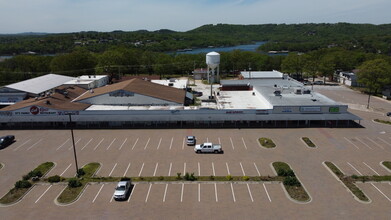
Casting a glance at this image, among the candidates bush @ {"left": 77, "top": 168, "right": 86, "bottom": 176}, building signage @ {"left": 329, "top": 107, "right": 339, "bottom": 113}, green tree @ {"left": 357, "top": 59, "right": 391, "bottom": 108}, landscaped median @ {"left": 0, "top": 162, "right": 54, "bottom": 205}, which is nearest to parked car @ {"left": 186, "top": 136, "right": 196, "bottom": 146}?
bush @ {"left": 77, "top": 168, "right": 86, "bottom": 176}

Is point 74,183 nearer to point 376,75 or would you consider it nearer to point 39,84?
point 39,84

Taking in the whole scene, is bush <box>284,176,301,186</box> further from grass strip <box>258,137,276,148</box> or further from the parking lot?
grass strip <box>258,137,276,148</box>

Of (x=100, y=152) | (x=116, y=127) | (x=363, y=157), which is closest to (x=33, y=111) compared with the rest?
(x=116, y=127)

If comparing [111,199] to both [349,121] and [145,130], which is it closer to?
[145,130]

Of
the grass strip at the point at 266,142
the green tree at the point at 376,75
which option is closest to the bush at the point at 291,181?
the grass strip at the point at 266,142

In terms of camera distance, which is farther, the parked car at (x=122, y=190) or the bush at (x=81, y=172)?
the bush at (x=81, y=172)

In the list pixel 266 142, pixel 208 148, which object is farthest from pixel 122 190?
pixel 266 142

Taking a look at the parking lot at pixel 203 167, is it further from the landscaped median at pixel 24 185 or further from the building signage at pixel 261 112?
the building signage at pixel 261 112
